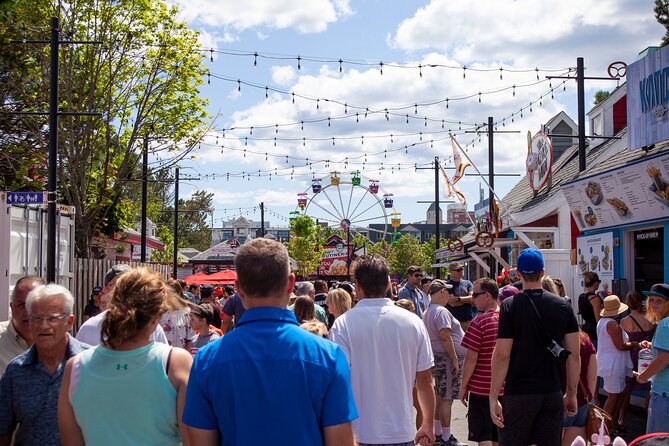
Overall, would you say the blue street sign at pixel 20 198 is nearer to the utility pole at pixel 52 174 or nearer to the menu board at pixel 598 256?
the utility pole at pixel 52 174

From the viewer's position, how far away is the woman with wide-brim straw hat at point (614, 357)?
9594 mm

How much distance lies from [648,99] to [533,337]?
9025mm

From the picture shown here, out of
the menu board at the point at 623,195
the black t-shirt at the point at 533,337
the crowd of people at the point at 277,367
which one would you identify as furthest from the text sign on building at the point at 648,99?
the black t-shirt at the point at 533,337

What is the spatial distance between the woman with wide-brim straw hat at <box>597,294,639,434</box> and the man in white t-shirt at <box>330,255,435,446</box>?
5.26 meters

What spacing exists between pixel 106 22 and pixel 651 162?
44.7ft

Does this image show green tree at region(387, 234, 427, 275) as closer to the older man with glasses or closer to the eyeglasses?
the older man with glasses

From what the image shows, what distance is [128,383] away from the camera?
344 centimetres

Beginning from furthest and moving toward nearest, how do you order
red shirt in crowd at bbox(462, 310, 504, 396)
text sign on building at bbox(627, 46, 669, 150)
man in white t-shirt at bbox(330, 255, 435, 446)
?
text sign on building at bbox(627, 46, 669, 150) < red shirt in crowd at bbox(462, 310, 504, 396) < man in white t-shirt at bbox(330, 255, 435, 446)

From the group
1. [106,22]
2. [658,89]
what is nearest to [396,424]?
[658,89]

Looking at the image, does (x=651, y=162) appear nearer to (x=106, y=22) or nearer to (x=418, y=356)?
(x=418, y=356)

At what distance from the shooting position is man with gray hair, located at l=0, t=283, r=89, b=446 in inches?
154

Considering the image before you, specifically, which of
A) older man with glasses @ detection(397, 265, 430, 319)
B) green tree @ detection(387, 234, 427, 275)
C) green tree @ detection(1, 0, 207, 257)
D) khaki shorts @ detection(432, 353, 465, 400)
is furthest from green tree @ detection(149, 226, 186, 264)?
khaki shorts @ detection(432, 353, 465, 400)

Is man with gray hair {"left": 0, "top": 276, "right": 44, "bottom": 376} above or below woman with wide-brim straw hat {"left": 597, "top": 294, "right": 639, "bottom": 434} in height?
above

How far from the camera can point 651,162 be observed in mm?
12477
